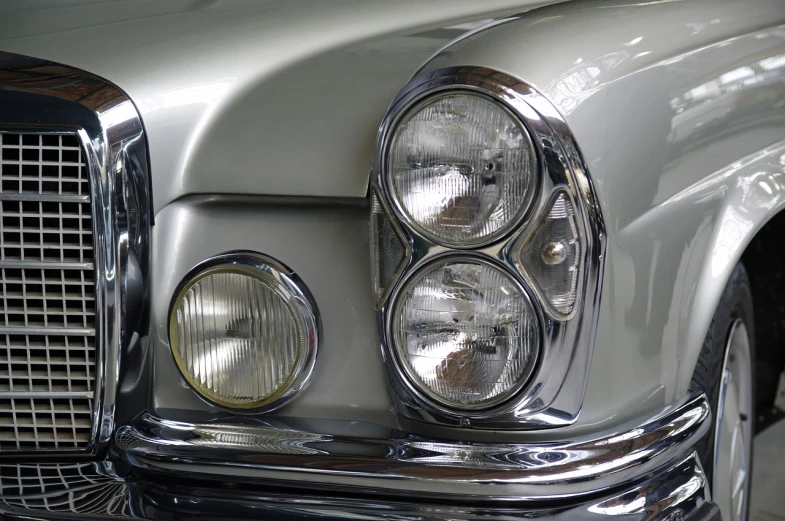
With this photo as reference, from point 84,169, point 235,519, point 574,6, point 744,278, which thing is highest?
point 574,6

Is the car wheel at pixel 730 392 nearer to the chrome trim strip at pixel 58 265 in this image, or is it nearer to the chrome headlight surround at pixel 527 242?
the chrome headlight surround at pixel 527 242

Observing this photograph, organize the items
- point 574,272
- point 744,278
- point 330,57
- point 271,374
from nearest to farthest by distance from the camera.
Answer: point 574,272 → point 271,374 → point 330,57 → point 744,278

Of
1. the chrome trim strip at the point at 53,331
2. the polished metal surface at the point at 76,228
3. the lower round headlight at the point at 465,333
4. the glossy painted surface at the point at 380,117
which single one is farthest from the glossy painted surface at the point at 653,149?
the chrome trim strip at the point at 53,331

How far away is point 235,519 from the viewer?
1.17 m

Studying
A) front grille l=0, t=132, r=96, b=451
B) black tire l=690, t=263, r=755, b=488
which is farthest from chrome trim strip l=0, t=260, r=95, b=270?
black tire l=690, t=263, r=755, b=488

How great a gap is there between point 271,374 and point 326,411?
96 mm

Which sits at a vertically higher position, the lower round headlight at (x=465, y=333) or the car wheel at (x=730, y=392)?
the lower round headlight at (x=465, y=333)

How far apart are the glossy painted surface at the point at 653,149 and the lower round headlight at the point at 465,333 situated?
0.10 m

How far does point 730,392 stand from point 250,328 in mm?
922

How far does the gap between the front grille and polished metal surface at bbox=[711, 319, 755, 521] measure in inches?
40.8

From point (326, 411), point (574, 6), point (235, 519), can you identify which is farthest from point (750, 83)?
point (235, 519)

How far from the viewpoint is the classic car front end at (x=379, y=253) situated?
112 centimetres

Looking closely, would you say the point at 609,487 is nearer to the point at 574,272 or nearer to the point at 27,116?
the point at 574,272

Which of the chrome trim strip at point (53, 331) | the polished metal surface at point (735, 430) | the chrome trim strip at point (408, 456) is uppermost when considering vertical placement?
the chrome trim strip at point (53, 331)
